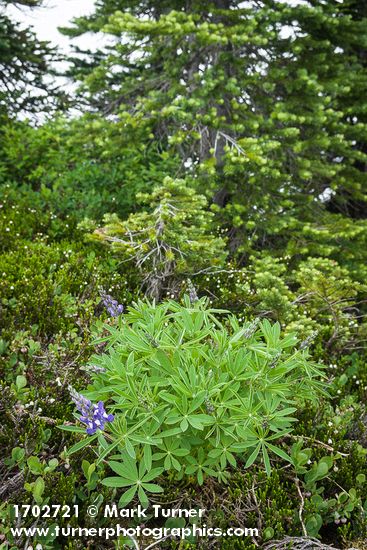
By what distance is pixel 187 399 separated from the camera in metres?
2.95

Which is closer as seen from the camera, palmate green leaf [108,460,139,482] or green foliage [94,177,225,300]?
palmate green leaf [108,460,139,482]

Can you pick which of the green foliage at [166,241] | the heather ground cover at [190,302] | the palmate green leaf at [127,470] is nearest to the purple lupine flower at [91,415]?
the heather ground cover at [190,302]

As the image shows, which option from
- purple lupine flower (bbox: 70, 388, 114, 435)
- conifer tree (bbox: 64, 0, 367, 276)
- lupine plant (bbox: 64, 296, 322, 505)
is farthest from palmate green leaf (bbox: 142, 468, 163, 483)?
conifer tree (bbox: 64, 0, 367, 276)

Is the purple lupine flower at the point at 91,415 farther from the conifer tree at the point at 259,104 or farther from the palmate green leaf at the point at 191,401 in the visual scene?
the conifer tree at the point at 259,104

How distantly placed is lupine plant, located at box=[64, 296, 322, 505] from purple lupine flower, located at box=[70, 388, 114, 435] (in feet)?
0.30

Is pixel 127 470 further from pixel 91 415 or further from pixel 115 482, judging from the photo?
pixel 91 415

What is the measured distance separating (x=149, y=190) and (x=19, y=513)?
5.34 metres

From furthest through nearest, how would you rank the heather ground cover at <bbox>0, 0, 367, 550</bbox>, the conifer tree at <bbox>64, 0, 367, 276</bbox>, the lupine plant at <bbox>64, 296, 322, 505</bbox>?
the conifer tree at <bbox>64, 0, 367, 276</bbox> → the heather ground cover at <bbox>0, 0, 367, 550</bbox> → the lupine plant at <bbox>64, 296, 322, 505</bbox>

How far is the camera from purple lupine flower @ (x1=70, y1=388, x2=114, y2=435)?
2701 millimetres

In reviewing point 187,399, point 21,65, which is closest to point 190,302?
point 187,399

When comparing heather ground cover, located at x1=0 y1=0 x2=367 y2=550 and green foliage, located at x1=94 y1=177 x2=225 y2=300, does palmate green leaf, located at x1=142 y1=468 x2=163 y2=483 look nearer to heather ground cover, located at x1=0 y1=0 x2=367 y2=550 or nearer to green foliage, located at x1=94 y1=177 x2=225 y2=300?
heather ground cover, located at x1=0 y1=0 x2=367 y2=550

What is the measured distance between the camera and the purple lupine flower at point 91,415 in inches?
106

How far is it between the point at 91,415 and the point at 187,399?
0.52 meters

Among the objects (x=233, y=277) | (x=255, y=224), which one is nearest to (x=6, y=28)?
(x=255, y=224)
